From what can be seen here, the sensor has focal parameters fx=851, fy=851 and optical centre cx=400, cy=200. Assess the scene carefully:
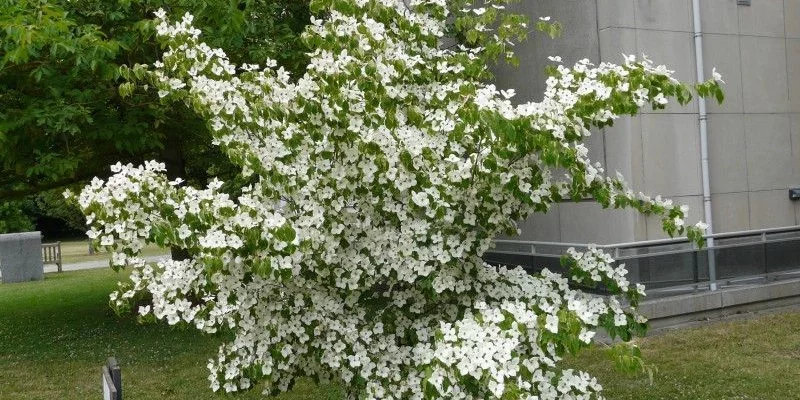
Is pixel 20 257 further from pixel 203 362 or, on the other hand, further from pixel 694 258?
pixel 694 258

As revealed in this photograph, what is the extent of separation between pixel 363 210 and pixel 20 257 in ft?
72.5

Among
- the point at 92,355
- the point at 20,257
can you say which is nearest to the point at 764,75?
the point at 92,355

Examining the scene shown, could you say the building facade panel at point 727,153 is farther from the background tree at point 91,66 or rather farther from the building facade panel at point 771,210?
the background tree at point 91,66

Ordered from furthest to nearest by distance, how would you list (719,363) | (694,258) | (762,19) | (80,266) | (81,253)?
(81,253) → (80,266) → (762,19) → (694,258) → (719,363)

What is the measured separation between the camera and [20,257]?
24234 millimetres

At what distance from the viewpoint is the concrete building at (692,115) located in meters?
10.5

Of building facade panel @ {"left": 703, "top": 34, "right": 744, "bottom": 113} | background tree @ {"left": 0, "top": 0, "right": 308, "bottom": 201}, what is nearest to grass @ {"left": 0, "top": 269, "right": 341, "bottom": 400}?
background tree @ {"left": 0, "top": 0, "right": 308, "bottom": 201}

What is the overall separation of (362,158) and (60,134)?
7.58 metres

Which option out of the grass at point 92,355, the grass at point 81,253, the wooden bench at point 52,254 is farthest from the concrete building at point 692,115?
the wooden bench at point 52,254

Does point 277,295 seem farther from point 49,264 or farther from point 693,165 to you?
point 49,264

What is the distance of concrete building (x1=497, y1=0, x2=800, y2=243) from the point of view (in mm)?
10484

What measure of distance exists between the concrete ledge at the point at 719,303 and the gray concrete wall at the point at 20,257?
1928 centimetres

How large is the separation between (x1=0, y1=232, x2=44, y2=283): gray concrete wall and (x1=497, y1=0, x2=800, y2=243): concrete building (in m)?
17.2

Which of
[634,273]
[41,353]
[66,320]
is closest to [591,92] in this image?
[634,273]
